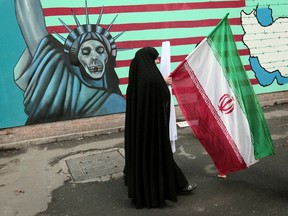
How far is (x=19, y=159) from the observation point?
20.6 feet

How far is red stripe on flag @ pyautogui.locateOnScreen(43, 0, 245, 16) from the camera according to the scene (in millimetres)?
6766

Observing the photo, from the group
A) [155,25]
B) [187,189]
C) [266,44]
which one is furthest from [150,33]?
[187,189]

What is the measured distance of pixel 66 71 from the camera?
22.9 feet

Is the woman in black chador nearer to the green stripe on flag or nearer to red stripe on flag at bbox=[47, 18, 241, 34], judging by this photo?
the green stripe on flag

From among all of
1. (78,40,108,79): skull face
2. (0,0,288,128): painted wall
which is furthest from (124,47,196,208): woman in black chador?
(0,0,288,128): painted wall

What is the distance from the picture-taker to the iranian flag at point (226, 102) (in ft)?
15.3

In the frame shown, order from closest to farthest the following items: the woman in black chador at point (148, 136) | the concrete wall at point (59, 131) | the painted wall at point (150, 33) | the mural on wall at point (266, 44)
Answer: the woman in black chador at point (148, 136) < the painted wall at point (150, 33) < the concrete wall at point (59, 131) < the mural on wall at point (266, 44)

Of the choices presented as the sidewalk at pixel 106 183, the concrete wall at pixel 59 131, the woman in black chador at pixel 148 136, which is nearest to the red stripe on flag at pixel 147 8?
the concrete wall at pixel 59 131

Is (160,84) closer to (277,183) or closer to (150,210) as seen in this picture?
(150,210)

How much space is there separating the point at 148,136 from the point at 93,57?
3.34 metres

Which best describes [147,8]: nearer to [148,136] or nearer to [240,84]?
[240,84]

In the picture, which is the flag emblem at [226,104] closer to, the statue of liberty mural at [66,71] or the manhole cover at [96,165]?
the manhole cover at [96,165]

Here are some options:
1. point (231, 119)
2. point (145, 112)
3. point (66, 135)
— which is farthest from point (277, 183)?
point (66, 135)

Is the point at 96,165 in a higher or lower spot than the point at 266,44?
lower
